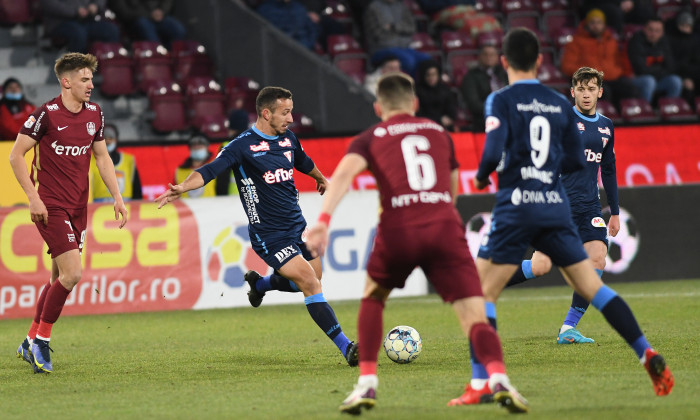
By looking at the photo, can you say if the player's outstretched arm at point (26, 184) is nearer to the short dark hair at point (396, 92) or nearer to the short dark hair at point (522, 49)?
the short dark hair at point (396, 92)

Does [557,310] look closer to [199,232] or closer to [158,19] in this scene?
[199,232]

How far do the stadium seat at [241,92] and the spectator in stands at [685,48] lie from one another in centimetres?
793

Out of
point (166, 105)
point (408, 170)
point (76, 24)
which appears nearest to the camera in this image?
point (408, 170)

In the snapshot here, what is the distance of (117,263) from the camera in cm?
1430

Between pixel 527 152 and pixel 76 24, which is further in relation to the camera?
pixel 76 24

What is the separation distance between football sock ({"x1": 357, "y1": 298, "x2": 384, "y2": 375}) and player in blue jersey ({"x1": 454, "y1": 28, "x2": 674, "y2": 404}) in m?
0.63

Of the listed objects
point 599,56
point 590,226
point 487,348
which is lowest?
point 487,348

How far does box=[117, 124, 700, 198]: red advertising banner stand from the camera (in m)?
17.0

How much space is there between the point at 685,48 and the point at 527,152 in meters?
15.8

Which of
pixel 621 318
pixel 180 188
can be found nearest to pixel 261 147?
pixel 180 188

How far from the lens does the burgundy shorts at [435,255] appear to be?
20.3 ft

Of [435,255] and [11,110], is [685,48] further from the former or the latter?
[435,255]

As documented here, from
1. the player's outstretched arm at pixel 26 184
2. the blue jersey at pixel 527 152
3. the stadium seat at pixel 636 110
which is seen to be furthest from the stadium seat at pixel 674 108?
the blue jersey at pixel 527 152

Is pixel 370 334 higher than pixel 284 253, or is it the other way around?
pixel 284 253
